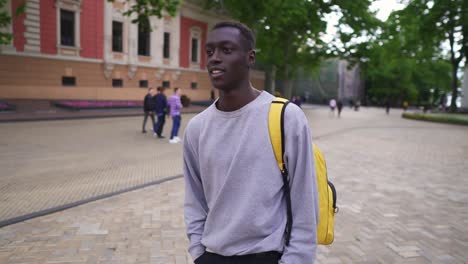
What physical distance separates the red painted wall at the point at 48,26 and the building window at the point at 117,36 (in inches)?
191

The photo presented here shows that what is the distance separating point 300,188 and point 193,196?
25.0 inches

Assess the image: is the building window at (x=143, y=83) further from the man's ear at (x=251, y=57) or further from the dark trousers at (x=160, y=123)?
the man's ear at (x=251, y=57)

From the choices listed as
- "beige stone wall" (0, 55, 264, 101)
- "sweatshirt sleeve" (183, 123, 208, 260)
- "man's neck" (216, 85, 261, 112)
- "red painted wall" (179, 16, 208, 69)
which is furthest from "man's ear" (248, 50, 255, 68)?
"red painted wall" (179, 16, 208, 69)

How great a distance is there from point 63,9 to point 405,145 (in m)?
22.4

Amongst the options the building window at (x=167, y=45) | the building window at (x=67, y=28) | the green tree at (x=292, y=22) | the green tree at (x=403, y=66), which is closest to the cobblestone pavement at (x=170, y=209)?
the green tree at (x=292, y=22)

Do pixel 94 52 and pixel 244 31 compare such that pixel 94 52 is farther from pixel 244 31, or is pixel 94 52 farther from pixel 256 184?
pixel 256 184

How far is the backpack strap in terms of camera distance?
1758 millimetres

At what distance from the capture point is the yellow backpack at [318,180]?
176cm

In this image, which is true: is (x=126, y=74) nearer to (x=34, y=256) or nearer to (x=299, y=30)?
(x=299, y=30)

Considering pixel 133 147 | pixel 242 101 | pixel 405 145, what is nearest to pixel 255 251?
pixel 242 101

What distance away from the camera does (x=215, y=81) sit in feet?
6.03

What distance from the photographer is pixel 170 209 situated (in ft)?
19.7

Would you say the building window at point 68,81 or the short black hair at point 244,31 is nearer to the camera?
the short black hair at point 244,31

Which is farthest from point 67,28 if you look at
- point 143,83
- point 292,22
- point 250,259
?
point 250,259
